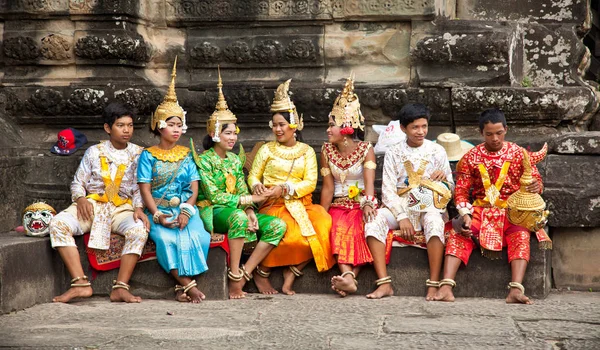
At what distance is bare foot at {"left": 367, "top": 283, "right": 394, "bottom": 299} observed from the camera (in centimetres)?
636

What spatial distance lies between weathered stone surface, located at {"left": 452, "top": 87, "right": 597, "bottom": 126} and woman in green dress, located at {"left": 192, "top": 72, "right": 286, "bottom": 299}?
5.43 ft

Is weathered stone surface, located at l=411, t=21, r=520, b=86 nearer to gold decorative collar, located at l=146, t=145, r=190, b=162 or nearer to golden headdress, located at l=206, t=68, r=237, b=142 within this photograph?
golden headdress, located at l=206, t=68, r=237, b=142

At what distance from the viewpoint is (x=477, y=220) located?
6.45 meters

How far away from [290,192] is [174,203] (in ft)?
2.57

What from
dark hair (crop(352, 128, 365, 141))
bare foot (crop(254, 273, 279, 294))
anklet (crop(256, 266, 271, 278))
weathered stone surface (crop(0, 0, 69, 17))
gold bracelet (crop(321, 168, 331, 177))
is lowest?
bare foot (crop(254, 273, 279, 294))

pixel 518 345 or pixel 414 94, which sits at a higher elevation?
pixel 414 94

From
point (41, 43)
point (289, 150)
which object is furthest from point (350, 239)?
point (41, 43)

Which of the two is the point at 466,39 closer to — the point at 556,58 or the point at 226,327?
the point at 556,58

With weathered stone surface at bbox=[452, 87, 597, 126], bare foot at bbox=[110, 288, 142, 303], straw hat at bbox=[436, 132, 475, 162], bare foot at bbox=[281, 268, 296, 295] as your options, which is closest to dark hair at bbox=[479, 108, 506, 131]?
straw hat at bbox=[436, 132, 475, 162]

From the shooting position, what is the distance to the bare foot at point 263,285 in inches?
261

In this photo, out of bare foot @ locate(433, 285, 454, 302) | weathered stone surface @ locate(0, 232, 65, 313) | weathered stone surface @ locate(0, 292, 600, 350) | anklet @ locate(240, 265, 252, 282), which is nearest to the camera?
weathered stone surface @ locate(0, 292, 600, 350)

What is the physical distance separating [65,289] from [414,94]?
2.81 m

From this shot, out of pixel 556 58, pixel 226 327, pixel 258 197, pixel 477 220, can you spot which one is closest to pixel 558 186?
pixel 477 220

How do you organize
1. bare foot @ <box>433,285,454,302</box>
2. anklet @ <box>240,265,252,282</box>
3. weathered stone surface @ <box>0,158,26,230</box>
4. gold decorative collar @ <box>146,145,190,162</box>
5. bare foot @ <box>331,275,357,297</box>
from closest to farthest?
bare foot @ <box>433,285,454,302</box>, bare foot @ <box>331,275,357,297</box>, anklet @ <box>240,265,252,282</box>, gold decorative collar @ <box>146,145,190,162</box>, weathered stone surface @ <box>0,158,26,230</box>
